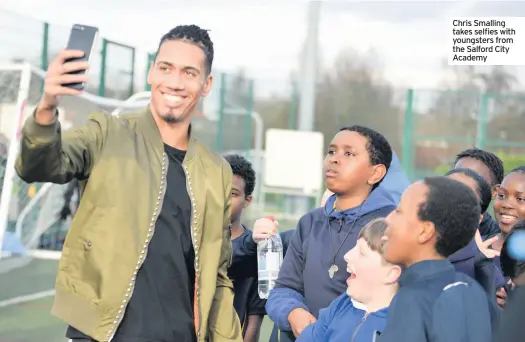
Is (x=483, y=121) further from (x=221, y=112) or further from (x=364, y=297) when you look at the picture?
(x=364, y=297)

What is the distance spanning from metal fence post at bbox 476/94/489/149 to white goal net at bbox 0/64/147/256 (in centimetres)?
1000

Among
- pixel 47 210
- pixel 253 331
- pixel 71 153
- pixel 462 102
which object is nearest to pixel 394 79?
pixel 462 102

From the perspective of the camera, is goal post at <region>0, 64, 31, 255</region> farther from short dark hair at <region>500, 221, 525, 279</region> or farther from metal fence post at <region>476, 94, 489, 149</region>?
metal fence post at <region>476, 94, 489, 149</region>

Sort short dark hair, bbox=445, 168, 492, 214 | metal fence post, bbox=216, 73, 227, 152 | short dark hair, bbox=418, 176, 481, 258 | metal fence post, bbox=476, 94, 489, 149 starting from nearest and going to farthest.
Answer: short dark hair, bbox=418, 176, 481, 258, short dark hair, bbox=445, 168, 492, 214, metal fence post, bbox=476, 94, 489, 149, metal fence post, bbox=216, 73, 227, 152

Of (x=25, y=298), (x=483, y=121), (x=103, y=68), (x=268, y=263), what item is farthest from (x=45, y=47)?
(x=483, y=121)

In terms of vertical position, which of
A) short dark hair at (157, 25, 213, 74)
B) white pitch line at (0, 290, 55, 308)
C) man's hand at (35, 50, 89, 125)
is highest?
short dark hair at (157, 25, 213, 74)

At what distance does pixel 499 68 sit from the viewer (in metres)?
23.7

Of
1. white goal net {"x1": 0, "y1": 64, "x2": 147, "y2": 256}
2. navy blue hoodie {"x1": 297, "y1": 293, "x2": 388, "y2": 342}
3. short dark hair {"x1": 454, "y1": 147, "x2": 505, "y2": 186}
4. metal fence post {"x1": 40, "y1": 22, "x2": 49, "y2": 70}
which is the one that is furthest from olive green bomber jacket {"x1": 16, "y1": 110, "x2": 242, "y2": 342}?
metal fence post {"x1": 40, "y1": 22, "x2": 49, "y2": 70}

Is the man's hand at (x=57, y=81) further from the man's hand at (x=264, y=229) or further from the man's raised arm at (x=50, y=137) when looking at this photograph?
the man's hand at (x=264, y=229)

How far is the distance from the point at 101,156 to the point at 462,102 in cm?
1777

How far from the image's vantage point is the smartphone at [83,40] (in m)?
2.49

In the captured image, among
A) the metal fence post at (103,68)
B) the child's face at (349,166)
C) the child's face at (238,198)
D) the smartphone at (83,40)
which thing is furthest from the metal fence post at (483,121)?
the smartphone at (83,40)

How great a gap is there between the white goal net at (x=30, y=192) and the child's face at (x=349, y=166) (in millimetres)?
5289

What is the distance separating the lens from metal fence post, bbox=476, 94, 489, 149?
18406 millimetres
